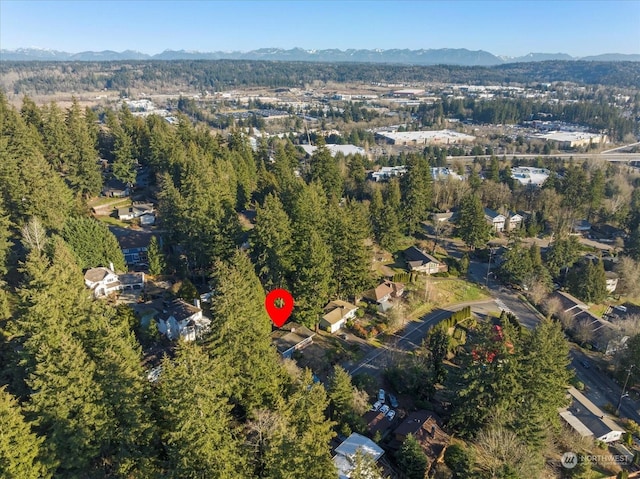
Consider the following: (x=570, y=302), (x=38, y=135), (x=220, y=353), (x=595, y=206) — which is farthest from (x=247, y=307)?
(x=595, y=206)

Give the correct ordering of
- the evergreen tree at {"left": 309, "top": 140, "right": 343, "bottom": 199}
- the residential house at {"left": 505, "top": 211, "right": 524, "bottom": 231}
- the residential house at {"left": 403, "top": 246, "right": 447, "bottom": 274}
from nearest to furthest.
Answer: the residential house at {"left": 403, "top": 246, "right": 447, "bottom": 274} → the evergreen tree at {"left": 309, "top": 140, "right": 343, "bottom": 199} → the residential house at {"left": 505, "top": 211, "right": 524, "bottom": 231}

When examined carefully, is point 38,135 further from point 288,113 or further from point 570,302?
point 288,113

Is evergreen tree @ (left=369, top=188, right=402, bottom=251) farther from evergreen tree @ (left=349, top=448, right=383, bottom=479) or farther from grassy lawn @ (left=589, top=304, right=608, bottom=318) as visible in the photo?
evergreen tree @ (left=349, top=448, right=383, bottom=479)

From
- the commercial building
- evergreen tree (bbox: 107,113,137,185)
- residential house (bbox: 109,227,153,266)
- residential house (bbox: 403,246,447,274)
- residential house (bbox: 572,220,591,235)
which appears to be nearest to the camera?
residential house (bbox: 109,227,153,266)

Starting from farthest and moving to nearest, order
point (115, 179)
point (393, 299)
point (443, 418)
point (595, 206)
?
1. point (595, 206)
2. point (115, 179)
3. point (393, 299)
4. point (443, 418)

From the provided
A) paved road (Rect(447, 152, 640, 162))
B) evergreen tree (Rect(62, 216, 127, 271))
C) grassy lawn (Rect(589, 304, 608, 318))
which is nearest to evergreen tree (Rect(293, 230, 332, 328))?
evergreen tree (Rect(62, 216, 127, 271))

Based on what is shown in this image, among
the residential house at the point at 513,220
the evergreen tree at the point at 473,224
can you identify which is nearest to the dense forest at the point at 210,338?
the evergreen tree at the point at 473,224

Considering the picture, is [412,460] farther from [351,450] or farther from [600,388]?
[600,388]

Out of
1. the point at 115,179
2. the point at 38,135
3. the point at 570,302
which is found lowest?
the point at 570,302
